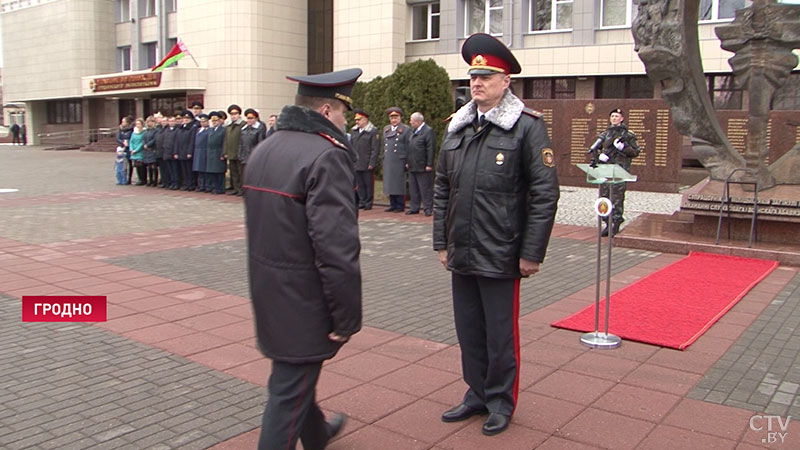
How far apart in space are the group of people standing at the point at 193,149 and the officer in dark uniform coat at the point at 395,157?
2.92m

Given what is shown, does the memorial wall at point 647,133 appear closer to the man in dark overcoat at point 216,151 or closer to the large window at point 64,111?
the man in dark overcoat at point 216,151

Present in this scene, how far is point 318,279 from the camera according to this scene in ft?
9.42

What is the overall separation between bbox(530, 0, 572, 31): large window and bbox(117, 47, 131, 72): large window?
28.1 meters

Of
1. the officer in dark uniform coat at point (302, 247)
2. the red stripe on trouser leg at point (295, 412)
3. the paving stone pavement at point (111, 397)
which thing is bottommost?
the paving stone pavement at point (111, 397)

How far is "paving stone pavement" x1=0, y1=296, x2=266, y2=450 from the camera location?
3688mm

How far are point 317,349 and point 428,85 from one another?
482 inches

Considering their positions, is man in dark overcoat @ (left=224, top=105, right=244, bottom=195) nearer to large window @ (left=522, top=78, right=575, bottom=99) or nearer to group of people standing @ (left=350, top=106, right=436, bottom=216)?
group of people standing @ (left=350, top=106, right=436, bottom=216)

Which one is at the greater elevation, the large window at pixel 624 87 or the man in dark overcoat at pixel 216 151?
the large window at pixel 624 87

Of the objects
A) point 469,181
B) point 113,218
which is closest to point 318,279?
point 469,181

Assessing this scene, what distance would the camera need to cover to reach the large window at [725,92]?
83.0 ft

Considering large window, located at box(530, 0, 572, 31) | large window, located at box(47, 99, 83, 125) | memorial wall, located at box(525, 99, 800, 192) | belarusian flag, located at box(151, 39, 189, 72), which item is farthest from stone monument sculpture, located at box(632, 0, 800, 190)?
large window, located at box(47, 99, 83, 125)

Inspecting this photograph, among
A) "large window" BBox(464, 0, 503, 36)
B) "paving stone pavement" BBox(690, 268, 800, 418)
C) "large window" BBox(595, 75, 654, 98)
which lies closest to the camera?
"paving stone pavement" BBox(690, 268, 800, 418)

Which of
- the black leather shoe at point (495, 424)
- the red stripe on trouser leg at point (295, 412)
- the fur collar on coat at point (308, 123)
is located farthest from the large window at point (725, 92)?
the red stripe on trouser leg at point (295, 412)

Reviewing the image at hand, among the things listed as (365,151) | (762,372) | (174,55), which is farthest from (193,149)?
(174,55)
